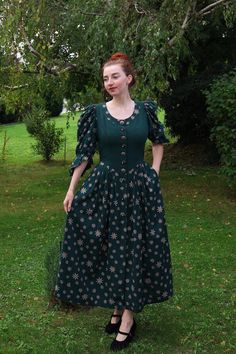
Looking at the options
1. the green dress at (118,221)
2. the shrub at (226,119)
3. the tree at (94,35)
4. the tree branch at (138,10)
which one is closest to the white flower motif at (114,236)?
the green dress at (118,221)

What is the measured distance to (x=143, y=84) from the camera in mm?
8500

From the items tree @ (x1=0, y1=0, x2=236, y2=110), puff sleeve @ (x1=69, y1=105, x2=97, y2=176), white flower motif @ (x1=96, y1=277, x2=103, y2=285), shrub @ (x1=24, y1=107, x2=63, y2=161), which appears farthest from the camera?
shrub @ (x1=24, y1=107, x2=63, y2=161)

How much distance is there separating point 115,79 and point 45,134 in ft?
38.8

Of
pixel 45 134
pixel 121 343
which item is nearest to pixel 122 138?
pixel 121 343

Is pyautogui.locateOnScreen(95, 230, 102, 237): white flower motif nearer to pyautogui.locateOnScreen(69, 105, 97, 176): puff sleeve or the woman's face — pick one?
pyautogui.locateOnScreen(69, 105, 97, 176): puff sleeve

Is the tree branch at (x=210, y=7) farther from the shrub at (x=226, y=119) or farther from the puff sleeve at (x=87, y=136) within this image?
the puff sleeve at (x=87, y=136)

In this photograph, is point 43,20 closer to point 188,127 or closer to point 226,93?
point 226,93

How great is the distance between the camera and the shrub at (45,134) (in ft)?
49.9

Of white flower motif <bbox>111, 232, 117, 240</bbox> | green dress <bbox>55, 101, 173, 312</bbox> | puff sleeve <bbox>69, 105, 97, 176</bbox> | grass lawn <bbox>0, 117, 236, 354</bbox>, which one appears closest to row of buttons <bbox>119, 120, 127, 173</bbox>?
green dress <bbox>55, 101, 173, 312</bbox>

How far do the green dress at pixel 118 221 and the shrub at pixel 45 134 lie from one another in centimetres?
1154

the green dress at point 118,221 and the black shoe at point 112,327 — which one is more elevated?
the green dress at point 118,221

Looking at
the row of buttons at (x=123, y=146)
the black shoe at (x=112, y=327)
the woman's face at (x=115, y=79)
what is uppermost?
the woman's face at (x=115, y=79)

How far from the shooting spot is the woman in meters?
3.66

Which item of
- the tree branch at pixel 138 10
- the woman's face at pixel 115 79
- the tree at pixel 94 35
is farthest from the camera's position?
the tree branch at pixel 138 10
